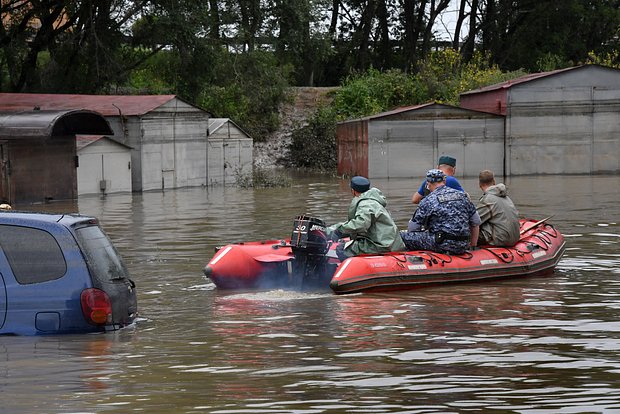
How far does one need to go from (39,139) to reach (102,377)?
85.0 ft

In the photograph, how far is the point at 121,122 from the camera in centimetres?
3916

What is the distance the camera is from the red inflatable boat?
48.7 ft

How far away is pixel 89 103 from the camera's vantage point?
40.1m

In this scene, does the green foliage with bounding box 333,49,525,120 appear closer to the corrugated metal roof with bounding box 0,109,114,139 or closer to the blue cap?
the corrugated metal roof with bounding box 0,109,114,139

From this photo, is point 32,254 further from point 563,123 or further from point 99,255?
point 563,123

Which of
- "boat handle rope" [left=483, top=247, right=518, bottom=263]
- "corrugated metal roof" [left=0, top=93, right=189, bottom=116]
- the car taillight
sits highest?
"corrugated metal roof" [left=0, top=93, right=189, bottom=116]

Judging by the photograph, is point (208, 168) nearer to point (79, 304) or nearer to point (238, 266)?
point (238, 266)

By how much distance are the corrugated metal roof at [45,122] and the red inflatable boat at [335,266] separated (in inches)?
706

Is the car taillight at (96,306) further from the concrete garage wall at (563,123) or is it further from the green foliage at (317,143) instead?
the green foliage at (317,143)

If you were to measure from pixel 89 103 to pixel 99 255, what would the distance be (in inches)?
1212

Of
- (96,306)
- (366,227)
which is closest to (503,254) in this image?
(366,227)

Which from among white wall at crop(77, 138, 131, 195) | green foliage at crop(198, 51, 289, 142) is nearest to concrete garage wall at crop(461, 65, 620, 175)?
green foliage at crop(198, 51, 289, 142)

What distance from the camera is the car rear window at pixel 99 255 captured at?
393 inches

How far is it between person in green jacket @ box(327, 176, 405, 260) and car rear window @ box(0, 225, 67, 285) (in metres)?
5.94
